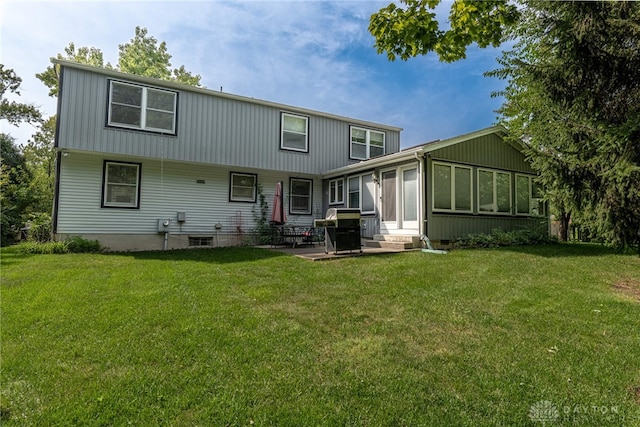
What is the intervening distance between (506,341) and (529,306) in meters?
1.31

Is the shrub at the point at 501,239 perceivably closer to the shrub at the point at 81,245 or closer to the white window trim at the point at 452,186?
the white window trim at the point at 452,186

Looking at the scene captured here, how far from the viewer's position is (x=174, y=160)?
1058 centimetres

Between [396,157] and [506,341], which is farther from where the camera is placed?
[396,157]

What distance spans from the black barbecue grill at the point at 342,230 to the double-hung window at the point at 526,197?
659 centimetres

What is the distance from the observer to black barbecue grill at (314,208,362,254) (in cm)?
816

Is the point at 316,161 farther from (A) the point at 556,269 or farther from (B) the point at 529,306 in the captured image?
(B) the point at 529,306

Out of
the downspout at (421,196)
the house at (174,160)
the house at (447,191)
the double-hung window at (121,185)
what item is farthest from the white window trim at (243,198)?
the downspout at (421,196)

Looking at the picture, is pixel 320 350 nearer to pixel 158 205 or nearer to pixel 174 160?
pixel 174 160

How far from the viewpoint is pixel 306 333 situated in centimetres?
340

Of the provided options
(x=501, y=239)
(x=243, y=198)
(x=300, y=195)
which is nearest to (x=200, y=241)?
(x=243, y=198)

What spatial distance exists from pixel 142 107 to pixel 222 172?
315 centimetres

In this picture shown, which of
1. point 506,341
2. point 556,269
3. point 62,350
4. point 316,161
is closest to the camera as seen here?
point 62,350

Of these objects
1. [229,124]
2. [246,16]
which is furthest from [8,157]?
[246,16]

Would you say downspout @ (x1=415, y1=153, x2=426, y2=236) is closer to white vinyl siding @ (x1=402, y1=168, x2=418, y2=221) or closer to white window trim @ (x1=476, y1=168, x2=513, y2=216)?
white vinyl siding @ (x1=402, y1=168, x2=418, y2=221)
